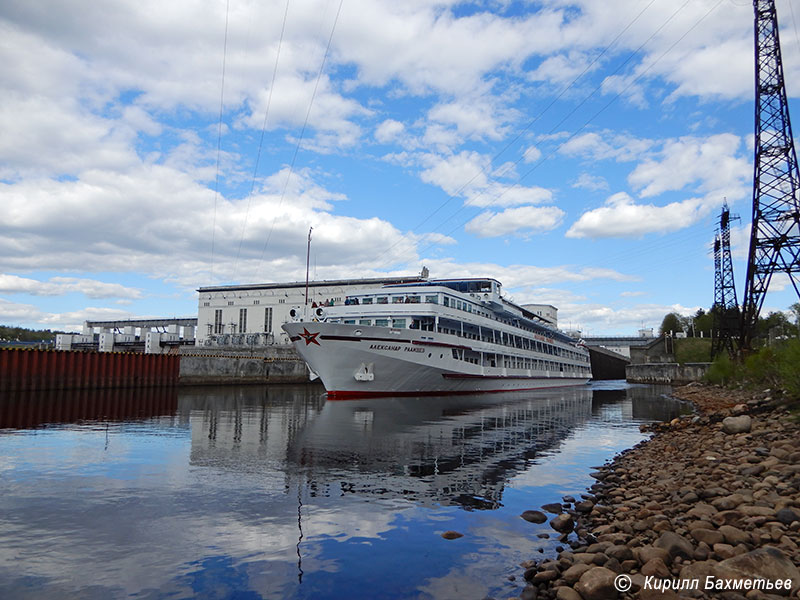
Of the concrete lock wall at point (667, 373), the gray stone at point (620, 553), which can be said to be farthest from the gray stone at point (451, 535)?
the concrete lock wall at point (667, 373)

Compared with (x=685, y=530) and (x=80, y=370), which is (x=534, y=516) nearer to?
(x=685, y=530)

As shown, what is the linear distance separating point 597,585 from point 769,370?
99.2 feet

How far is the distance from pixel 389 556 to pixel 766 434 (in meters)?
11.3

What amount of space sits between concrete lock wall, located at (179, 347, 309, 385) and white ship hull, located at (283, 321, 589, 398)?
2194 cm

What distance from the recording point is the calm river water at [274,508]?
21.0 ft

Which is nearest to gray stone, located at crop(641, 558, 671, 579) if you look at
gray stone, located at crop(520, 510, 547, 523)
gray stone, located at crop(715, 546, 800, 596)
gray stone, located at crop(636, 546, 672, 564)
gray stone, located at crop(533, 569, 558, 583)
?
gray stone, located at crop(636, 546, 672, 564)

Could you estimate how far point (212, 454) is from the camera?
14.7 m

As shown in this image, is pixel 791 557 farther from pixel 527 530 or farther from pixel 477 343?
pixel 477 343

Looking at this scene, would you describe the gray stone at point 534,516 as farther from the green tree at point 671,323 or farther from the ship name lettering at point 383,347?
the green tree at point 671,323

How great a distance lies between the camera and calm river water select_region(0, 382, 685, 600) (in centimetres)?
641

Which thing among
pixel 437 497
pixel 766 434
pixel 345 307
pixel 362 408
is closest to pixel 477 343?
pixel 345 307

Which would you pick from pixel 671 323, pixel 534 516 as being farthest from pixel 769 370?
pixel 671 323

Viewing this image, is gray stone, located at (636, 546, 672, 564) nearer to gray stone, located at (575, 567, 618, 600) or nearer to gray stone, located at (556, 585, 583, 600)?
gray stone, located at (575, 567, 618, 600)

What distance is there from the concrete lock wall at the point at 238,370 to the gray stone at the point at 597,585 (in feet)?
171
